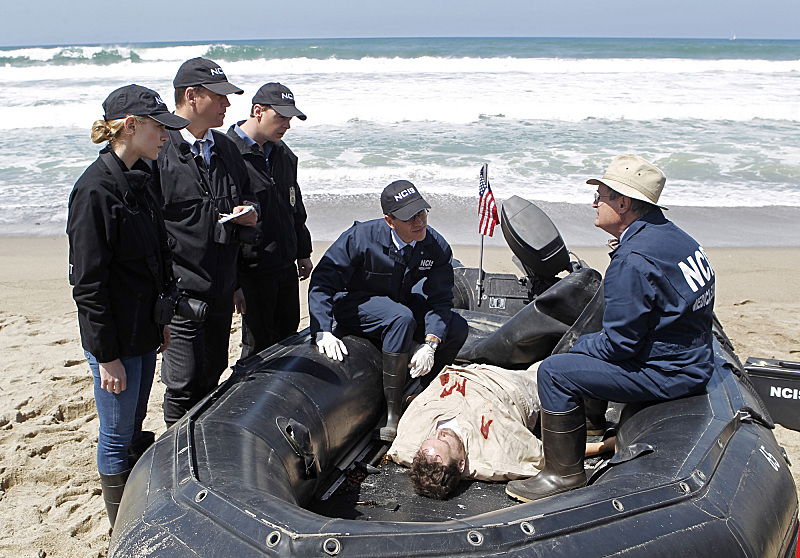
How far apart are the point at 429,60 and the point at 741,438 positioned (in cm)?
3111

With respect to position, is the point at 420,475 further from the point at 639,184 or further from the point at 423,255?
the point at 639,184

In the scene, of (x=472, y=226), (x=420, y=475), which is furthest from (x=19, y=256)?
(x=420, y=475)

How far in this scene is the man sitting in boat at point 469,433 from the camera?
3.00 m

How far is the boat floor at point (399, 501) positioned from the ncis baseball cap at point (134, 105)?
176 cm

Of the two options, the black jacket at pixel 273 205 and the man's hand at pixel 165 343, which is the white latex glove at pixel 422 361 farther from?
the man's hand at pixel 165 343

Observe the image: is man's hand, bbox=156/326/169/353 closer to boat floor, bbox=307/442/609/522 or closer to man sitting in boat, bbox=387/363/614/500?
boat floor, bbox=307/442/609/522

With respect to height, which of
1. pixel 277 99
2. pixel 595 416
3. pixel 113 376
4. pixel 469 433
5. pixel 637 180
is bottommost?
pixel 595 416

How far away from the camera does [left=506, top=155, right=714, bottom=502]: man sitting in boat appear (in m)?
2.65

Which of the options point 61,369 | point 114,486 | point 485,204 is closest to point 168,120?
point 114,486

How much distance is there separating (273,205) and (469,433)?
172 cm

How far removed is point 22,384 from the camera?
493 centimetres

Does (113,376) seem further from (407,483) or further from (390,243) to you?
(390,243)

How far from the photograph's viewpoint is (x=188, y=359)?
10.7 ft

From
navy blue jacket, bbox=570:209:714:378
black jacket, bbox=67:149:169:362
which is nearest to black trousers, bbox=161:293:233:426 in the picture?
black jacket, bbox=67:149:169:362
